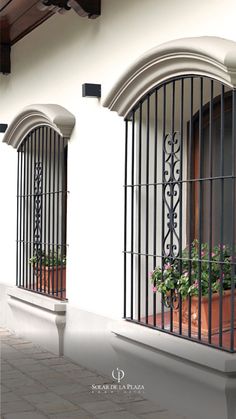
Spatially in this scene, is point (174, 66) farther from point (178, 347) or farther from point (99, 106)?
point (178, 347)

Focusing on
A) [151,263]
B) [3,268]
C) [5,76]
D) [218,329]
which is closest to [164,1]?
[151,263]

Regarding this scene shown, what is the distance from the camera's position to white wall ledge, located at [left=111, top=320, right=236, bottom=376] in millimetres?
4348

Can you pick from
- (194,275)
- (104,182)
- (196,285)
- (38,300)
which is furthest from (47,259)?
(196,285)

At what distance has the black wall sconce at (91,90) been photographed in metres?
6.28

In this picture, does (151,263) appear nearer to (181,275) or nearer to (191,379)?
(181,275)

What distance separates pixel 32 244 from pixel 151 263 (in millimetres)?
2875

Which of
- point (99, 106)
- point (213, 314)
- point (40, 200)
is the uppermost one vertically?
point (99, 106)

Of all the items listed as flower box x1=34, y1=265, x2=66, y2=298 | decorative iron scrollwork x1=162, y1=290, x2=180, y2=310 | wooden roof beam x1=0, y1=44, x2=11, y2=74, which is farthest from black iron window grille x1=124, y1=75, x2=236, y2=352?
wooden roof beam x1=0, y1=44, x2=11, y2=74

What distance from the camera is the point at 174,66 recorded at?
4984 mm

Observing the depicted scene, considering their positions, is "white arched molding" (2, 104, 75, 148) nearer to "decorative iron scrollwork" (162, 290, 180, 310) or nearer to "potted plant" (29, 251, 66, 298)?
"potted plant" (29, 251, 66, 298)

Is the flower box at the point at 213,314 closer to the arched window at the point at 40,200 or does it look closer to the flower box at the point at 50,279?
the arched window at the point at 40,200

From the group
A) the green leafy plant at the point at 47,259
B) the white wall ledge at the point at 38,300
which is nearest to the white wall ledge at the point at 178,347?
the white wall ledge at the point at 38,300

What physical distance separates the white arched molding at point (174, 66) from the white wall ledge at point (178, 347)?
1.88 meters

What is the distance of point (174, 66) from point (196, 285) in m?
1.71
